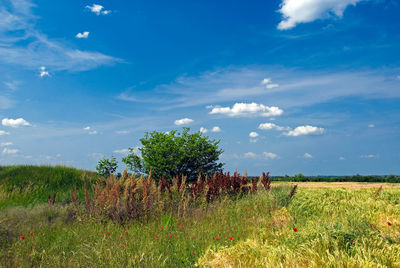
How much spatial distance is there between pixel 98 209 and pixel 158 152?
4985mm

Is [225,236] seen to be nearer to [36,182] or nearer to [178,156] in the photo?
[178,156]

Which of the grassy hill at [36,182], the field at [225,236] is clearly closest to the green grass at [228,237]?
the field at [225,236]

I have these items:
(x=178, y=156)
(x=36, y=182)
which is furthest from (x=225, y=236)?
(x=36, y=182)

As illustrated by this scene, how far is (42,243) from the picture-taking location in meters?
5.79

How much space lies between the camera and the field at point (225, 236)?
12.5 feet

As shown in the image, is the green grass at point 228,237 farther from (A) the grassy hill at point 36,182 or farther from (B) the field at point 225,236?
(A) the grassy hill at point 36,182

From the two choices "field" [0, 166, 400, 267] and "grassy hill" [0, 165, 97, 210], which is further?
"grassy hill" [0, 165, 97, 210]

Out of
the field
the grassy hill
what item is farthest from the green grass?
the grassy hill

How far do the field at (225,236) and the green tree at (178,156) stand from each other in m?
3.42

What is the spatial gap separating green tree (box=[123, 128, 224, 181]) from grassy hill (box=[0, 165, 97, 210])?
8.09ft

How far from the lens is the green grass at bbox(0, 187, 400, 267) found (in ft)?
12.5

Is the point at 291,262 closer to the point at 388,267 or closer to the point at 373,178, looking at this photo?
the point at 388,267

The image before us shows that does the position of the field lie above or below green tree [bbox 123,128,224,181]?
below

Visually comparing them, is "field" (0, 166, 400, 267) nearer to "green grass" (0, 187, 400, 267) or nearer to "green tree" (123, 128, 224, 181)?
"green grass" (0, 187, 400, 267)
